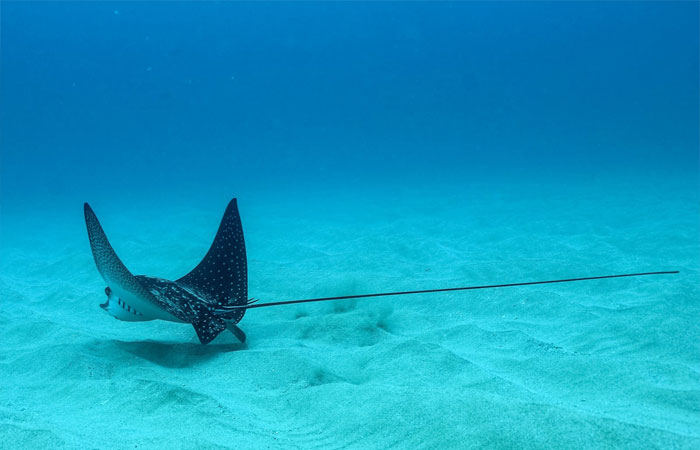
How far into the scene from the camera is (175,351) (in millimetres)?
2943

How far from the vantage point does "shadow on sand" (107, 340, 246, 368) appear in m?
2.79

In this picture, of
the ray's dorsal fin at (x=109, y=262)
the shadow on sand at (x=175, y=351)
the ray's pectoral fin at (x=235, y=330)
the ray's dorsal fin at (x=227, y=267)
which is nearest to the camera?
the ray's dorsal fin at (x=109, y=262)

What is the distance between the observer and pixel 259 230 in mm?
8539

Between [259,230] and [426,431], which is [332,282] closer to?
[426,431]

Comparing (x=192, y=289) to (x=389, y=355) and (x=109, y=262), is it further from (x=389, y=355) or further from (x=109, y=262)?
(x=389, y=355)

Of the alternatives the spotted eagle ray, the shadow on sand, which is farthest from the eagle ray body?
the shadow on sand

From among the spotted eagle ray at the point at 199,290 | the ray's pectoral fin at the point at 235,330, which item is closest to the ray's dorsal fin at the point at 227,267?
the spotted eagle ray at the point at 199,290

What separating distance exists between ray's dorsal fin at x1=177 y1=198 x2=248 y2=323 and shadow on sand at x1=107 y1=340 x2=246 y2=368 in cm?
38

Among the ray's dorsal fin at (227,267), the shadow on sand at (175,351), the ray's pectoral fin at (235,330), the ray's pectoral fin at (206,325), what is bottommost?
the shadow on sand at (175,351)

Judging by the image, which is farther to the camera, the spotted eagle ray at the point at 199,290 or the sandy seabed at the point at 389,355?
the spotted eagle ray at the point at 199,290

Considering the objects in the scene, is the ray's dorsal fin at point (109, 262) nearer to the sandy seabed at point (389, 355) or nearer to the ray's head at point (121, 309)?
the ray's head at point (121, 309)

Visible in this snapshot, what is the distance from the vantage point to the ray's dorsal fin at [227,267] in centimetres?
324

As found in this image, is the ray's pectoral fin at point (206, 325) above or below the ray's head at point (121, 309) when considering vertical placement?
below

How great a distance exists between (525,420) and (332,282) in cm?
→ 283
